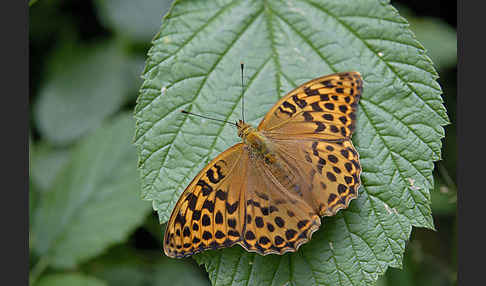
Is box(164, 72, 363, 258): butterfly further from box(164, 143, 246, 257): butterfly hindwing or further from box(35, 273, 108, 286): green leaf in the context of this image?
box(35, 273, 108, 286): green leaf

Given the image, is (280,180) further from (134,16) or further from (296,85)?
(134,16)

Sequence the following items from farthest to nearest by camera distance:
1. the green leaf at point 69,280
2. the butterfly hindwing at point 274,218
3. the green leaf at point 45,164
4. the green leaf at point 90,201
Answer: the green leaf at point 45,164 → the green leaf at point 90,201 → the green leaf at point 69,280 → the butterfly hindwing at point 274,218

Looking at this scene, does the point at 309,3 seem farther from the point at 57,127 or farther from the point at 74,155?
the point at 57,127

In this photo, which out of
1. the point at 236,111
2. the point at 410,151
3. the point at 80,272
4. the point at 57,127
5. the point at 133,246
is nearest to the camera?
the point at 410,151

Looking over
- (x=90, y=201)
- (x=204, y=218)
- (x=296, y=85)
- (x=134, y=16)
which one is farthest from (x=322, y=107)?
(x=134, y=16)

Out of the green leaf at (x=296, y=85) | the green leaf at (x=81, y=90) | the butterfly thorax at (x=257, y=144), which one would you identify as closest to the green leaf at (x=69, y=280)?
the green leaf at (x=296, y=85)

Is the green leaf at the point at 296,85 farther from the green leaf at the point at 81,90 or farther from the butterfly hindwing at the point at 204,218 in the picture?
the green leaf at the point at 81,90

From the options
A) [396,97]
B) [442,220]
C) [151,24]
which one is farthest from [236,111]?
[442,220]
